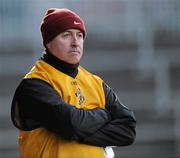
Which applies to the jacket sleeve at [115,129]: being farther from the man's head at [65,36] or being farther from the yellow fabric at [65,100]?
the man's head at [65,36]

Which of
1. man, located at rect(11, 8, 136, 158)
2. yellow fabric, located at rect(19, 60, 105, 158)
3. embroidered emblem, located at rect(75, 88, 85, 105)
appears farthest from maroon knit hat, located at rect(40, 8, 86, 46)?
embroidered emblem, located at rect(75, 88, 85, 105)

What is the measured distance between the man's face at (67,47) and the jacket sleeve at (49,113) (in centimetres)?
13

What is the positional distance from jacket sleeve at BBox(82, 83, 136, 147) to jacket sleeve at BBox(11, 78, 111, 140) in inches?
1.2

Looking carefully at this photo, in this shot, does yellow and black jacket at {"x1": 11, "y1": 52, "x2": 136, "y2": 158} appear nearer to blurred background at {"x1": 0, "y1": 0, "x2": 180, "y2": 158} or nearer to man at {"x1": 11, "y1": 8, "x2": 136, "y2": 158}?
man at {"x1": 11, "y1": 8, "x2": 136, "y2": 158}

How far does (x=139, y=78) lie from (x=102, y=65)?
549 mm

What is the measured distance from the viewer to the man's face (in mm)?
2723

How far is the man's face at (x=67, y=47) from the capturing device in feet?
8.93

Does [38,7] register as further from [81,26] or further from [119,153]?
[81,26]

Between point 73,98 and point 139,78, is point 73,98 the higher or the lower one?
the higher one

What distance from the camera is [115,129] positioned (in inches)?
109

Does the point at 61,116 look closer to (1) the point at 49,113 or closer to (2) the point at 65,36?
(1) the point at 49,113

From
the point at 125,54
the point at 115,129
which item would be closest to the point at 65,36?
the point at 115,129

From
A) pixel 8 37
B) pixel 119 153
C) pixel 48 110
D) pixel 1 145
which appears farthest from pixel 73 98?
pixel 8 37

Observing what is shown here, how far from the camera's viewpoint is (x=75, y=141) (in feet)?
8.73
